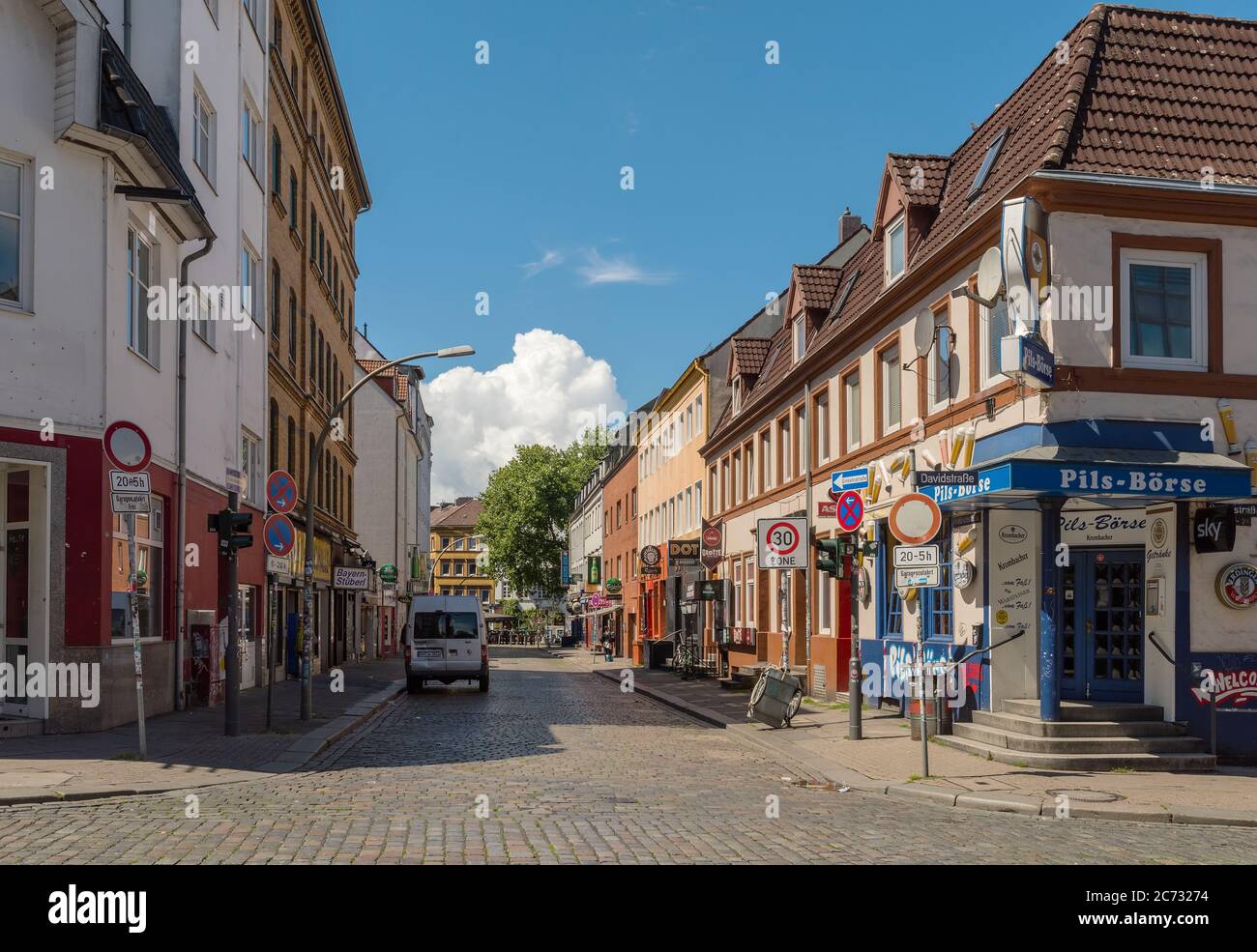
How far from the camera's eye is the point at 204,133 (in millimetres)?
23297

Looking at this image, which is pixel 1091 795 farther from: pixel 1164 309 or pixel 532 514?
Answer: pixel 532 514

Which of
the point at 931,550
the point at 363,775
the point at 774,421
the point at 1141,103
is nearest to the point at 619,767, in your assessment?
the point at 363,775

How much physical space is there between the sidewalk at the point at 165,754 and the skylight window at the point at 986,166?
12.0 meters

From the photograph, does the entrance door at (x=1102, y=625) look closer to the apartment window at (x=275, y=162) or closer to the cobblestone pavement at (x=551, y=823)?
the cobblestone pavement at (x=551, y=823)

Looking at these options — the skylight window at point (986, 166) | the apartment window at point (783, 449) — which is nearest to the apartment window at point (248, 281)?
the apartment window at point (783, 449)

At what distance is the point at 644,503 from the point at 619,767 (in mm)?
43051

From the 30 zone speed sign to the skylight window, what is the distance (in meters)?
7.01

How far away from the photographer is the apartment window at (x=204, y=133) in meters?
22.4

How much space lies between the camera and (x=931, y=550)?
14336 mm

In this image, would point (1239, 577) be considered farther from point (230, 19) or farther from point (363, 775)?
point (230, 19)

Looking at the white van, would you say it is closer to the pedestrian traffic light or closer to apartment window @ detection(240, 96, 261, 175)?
apartment window @ detection(240, 96, 261, 175)

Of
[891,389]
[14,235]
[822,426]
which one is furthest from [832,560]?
[14,235]

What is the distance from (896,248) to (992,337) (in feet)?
18.0

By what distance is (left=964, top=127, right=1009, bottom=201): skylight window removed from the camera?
61.4ft
